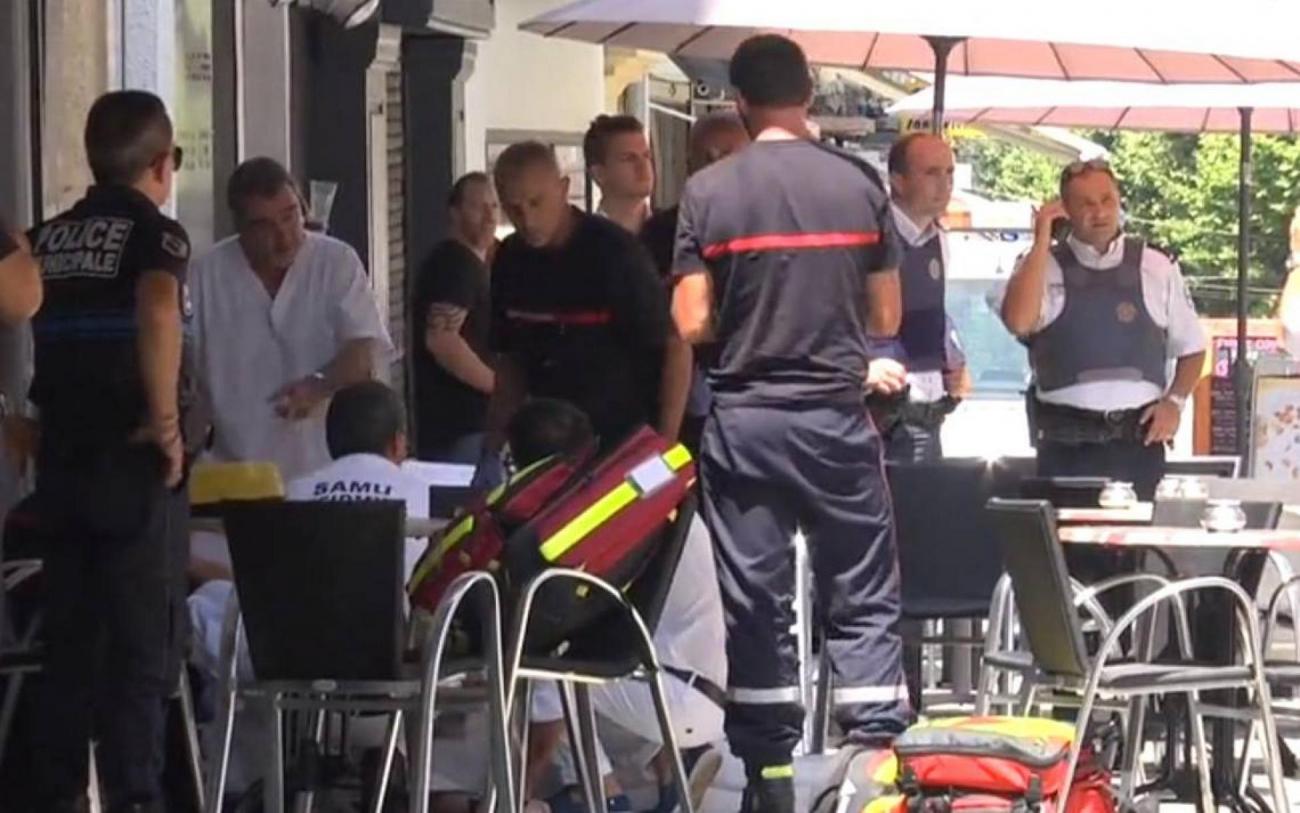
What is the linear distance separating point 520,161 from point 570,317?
44 centimetres

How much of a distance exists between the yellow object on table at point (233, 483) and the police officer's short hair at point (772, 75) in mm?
1524

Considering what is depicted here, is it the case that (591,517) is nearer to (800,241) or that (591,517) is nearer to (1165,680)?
(800,241)

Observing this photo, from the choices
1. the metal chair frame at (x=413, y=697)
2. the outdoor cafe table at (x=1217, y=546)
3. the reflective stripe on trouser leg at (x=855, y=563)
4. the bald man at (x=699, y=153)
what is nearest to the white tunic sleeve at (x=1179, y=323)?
the bald man at (x=699, y=153)

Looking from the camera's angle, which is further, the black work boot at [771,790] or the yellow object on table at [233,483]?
the black work boot at [771,790]

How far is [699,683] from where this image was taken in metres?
7.01

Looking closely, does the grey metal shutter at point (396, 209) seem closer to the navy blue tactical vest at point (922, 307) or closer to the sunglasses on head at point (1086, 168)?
the navy blue tactical vest at point (922, 307)

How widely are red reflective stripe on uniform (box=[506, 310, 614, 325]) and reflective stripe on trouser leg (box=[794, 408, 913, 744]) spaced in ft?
2.78

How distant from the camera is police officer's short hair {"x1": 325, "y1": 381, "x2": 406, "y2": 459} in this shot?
6.66 meters

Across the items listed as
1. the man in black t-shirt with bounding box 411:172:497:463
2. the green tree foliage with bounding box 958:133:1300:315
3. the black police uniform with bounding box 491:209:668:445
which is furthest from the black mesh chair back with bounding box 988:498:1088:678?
the green tree foliage with bounding box 958:133:1300:315

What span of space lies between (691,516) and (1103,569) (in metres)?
2.56

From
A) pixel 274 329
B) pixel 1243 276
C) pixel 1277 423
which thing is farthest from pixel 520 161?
pixel 1243 276

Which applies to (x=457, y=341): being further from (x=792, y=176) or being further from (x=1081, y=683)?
(x=1081, y=683)

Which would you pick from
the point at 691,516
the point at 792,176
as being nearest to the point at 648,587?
the point at 691,516

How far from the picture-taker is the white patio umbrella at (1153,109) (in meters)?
12.6
